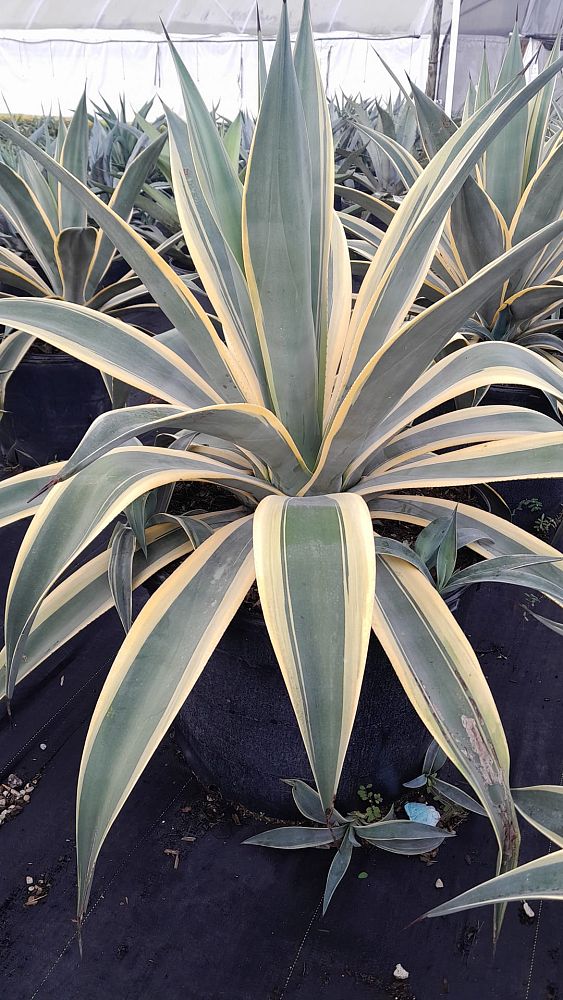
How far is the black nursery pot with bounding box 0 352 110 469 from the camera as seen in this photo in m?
1.73

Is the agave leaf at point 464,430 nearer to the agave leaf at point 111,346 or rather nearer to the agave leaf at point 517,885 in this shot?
the agave leaf at point 111,346

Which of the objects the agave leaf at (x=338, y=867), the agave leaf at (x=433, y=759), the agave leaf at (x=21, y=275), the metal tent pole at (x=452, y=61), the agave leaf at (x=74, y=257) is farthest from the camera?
the metal tent pole at (x=452, y=61)

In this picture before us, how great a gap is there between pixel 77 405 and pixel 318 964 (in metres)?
1.37

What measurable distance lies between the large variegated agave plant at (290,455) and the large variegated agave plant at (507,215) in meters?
0.53

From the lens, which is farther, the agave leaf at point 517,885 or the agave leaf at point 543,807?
the agave leaf at point 543,807

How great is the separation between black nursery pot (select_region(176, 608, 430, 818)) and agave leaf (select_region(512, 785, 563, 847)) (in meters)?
0.21

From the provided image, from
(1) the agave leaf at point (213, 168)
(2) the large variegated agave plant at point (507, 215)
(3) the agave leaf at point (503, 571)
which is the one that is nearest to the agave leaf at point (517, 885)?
(3) the agave leaf at point (503, 571)

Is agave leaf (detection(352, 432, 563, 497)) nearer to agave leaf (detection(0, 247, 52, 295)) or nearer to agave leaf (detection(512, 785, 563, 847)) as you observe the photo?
agave leaf (detection(512, 785, 563, 847))

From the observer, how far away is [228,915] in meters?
0.89

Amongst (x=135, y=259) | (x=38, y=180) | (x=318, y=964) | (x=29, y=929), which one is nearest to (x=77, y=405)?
(x=38, y=180)

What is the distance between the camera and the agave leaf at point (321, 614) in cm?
55

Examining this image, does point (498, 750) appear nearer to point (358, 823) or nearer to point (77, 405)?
point (358, 823)

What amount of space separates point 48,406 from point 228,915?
1290 millimetres

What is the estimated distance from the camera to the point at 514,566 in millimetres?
678
